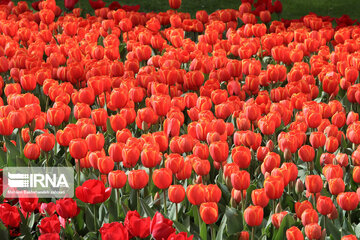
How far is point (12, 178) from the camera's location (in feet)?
11.1

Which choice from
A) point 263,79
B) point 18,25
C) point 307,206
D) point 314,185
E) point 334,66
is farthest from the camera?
point 18,25

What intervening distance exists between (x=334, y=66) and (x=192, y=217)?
257 centimetres

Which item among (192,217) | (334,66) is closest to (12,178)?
(192,217)

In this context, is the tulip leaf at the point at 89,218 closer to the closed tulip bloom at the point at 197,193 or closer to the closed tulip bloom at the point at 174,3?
the closed tulip bloom at the point at 197,193

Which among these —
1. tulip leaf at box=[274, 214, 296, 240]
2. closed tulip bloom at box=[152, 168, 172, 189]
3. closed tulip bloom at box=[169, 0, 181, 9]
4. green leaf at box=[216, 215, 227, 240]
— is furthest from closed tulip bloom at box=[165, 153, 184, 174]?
closed tulip bloom at box=[169, 0, 181, 9]

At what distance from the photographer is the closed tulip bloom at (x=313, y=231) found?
2621 mm

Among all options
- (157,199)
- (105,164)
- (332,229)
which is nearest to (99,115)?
(105,164)

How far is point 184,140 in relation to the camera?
11.2ft

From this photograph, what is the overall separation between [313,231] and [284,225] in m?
Result: 0.22

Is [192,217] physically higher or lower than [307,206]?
lower

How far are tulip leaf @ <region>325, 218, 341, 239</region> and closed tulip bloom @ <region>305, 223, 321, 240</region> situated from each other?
280 mm

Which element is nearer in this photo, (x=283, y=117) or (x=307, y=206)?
(x=307, y=206)

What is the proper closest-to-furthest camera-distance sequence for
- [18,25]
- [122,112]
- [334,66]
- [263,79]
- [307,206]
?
[307,206] → [122,112] → [263,79] → [334,66] → [18,25]

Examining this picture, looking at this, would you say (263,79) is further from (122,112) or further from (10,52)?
(10,52)
